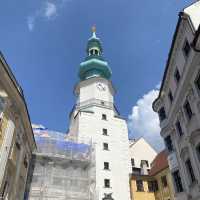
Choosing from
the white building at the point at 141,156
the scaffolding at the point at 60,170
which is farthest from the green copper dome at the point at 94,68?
the scaffolding at the point at 60,170

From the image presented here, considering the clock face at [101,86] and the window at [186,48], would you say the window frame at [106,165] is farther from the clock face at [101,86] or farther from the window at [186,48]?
the window at [186,48]

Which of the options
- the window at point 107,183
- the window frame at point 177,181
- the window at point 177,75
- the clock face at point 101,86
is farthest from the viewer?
the clock face at point 101,86

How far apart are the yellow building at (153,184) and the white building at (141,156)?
2.03 m

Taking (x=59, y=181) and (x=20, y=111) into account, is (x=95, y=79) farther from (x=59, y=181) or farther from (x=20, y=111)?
(x=20, y=111)

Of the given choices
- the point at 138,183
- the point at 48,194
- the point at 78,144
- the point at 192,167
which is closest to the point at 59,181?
the point at 48,194

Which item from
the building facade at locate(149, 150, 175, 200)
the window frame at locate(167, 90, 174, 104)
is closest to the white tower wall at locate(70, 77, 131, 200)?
the building facade at locate(149, 150, 175, 200)

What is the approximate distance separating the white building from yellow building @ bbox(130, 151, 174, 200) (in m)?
2.03

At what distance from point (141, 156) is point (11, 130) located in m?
26.1

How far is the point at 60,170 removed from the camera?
29812 mm

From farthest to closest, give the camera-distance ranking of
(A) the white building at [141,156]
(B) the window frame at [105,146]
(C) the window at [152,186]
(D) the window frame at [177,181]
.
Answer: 1. (A) the white building at [141,156]
2. (B) the window frame at [105,146]
3. (C) the window at [152,186]
4. (D) the window frame at [177,181]

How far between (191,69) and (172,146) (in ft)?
24.6

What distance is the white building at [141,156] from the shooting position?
36.1 metres

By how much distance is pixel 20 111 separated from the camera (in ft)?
65.2

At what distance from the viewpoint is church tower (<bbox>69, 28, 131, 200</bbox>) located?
31.4 m
